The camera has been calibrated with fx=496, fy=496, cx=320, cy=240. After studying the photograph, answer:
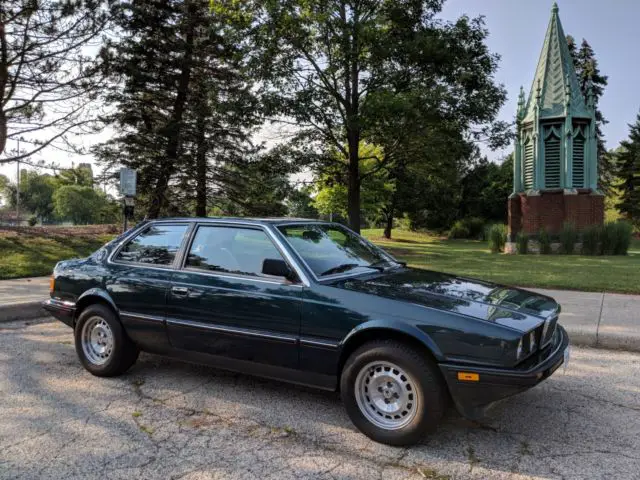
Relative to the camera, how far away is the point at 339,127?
16391mm

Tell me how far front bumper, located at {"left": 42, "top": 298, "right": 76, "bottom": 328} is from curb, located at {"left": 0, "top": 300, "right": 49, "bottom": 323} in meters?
2.66

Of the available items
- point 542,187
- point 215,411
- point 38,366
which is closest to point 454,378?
point 215,411

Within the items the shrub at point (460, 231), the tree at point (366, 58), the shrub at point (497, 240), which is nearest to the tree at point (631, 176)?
the shrub at point (460, 231)

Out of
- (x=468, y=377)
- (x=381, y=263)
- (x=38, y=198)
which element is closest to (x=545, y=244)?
(x=381, y=263)

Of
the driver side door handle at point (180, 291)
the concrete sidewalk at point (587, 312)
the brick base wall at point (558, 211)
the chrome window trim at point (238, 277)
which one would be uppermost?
the brick base wall at point (558, 211)

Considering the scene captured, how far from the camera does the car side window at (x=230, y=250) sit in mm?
4121

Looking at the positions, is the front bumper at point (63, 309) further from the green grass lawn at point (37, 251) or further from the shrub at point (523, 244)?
the shrub at point (523, 244)

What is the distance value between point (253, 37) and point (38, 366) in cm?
1218

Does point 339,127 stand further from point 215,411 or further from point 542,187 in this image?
point 215,411

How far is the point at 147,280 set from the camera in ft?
14.9

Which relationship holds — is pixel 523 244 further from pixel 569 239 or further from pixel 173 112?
pixel 173 112

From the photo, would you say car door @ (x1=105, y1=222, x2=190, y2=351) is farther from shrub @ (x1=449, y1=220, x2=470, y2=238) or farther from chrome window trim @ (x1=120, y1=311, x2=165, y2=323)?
shrub @ (x1=449, y1=220, x2=470, y2=238)

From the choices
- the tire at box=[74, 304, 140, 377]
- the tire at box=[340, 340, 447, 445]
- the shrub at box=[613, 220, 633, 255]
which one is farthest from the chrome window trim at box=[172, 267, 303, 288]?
the shrub at box=[613, 220, 633, 255]

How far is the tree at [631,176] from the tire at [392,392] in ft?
156
